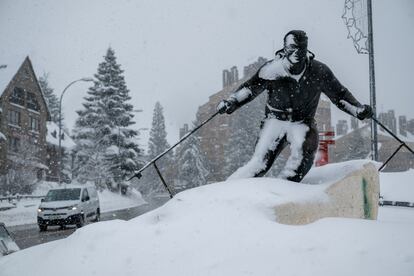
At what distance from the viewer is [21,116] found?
1651 inches

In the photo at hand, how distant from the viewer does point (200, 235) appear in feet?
11.1

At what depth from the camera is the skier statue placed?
468cm

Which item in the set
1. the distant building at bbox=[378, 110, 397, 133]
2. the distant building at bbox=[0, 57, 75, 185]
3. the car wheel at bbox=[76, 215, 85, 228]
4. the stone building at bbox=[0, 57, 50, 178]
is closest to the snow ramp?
the car wheel at bbox=[76, 215, 85, 228]

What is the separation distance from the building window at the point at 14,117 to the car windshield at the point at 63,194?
85.8 ft

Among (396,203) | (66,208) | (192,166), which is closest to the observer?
(396,203)

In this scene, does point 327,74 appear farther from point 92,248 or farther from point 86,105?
point 86,105

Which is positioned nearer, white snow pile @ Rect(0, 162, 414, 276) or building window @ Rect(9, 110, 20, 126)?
white snow pile @ Rect(0, 162, 414, 276)

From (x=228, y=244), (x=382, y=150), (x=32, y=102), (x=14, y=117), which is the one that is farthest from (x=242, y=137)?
(x=228, y=244)

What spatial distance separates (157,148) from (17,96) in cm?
3217

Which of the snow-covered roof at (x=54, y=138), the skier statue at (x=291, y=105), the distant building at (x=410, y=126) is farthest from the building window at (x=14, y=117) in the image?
the distant building at (x=410, y=126)

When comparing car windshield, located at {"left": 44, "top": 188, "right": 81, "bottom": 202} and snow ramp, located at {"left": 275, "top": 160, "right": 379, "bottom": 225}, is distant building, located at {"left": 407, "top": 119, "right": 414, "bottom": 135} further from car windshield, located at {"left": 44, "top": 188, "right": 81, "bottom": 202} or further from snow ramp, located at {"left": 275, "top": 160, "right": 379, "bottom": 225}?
snow ramp, located at {"left": 275, "top": 160, "right": 379, "bottom": 225}

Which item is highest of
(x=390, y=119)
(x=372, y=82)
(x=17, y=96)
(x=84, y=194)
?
(x=17, y=96)

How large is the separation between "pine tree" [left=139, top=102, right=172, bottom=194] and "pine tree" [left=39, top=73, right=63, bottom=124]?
51.5ft

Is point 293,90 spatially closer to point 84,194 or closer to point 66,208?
point 66,208
